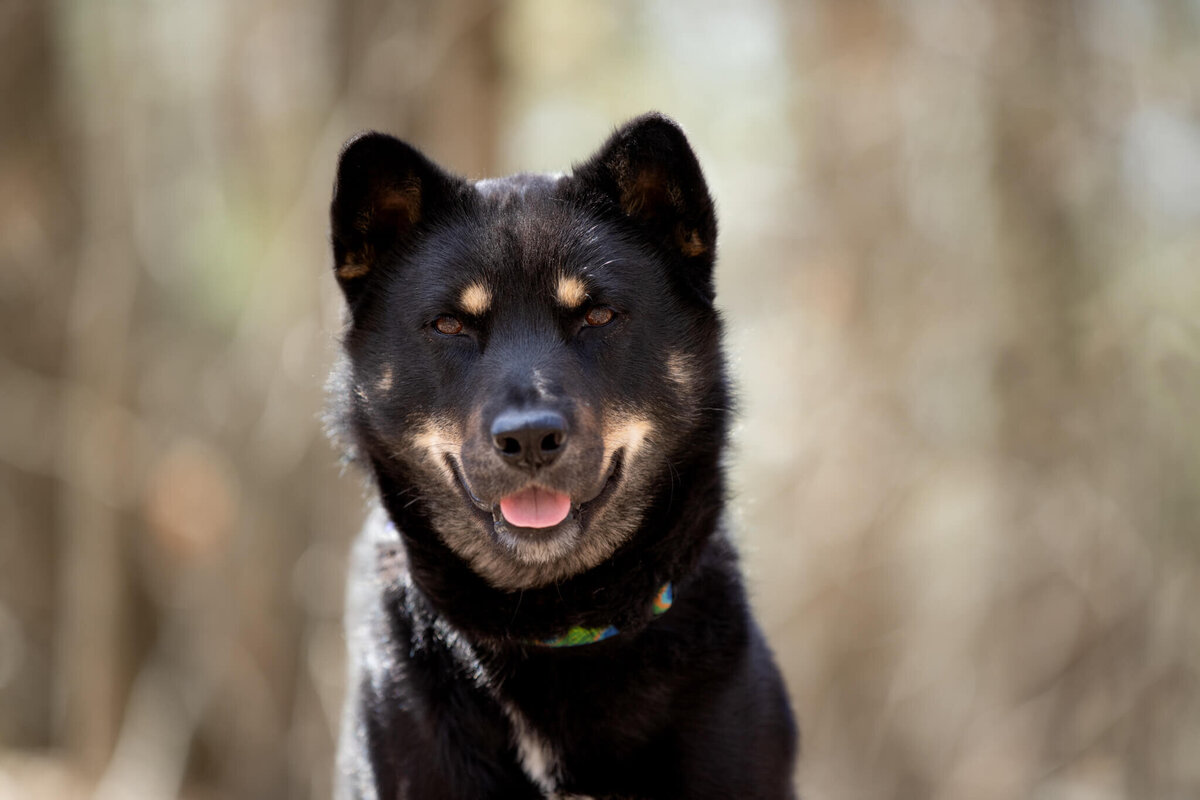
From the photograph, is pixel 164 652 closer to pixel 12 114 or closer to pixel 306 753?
pixel 306 753

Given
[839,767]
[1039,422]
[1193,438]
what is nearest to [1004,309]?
[1039,422]

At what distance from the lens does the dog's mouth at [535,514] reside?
270cm

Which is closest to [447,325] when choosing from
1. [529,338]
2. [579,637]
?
[529,338]

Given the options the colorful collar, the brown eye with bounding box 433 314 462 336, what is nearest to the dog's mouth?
the colorful collar

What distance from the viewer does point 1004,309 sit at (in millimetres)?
6816

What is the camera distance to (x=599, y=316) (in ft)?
9.39

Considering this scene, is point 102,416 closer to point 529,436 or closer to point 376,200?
point 376,200

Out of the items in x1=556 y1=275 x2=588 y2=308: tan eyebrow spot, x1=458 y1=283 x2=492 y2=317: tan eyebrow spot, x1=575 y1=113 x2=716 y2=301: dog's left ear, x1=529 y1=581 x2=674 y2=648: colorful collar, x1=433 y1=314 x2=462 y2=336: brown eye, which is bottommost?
x1=529 y1=581 x2=674 y2=648: colorful collar

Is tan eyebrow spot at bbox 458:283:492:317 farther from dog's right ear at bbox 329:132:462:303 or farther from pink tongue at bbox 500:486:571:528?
pink tongue at bbox 500:486:571:528

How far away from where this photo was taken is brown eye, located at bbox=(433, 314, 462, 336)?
9.39ft

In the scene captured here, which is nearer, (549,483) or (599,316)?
(549,483)

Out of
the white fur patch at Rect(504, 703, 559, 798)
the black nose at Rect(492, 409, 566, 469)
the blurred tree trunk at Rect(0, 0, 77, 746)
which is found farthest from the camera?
the blurred tree trunk at Rect(0, 0, 77, 746)

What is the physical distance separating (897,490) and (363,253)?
4.84 m

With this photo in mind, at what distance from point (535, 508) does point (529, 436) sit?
9.9 inches
